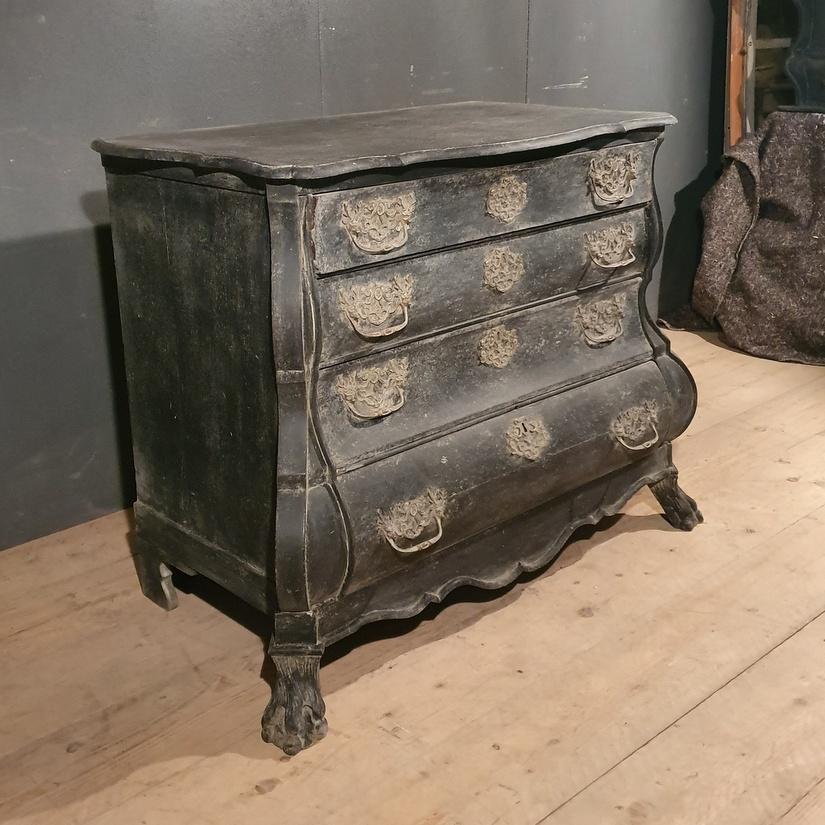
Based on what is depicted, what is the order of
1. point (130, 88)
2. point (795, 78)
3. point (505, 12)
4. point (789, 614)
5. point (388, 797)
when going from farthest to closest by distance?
point (795, 78) < point (505, 12) < point (130, 88) < point (789, 614) < point (388, 797)

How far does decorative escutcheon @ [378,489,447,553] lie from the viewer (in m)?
1.70

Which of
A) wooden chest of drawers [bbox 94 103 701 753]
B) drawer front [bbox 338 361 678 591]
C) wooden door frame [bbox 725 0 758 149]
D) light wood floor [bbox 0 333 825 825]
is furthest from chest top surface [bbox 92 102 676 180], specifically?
wooden door frame [bbox 725 0 758 149]

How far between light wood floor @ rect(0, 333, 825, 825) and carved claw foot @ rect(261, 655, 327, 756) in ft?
0.09

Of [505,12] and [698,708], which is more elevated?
[505,12]

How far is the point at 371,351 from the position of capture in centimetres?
166

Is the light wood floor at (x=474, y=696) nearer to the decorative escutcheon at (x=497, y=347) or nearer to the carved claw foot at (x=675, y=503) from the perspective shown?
the carved claw foot at (x=675, y=503)

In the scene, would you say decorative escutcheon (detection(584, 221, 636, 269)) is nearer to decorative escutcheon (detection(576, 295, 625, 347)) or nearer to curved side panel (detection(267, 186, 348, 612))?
decorative escutcheon (detection(576, 295, 625, 347))

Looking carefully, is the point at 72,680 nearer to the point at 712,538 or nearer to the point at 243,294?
the point at 243,294

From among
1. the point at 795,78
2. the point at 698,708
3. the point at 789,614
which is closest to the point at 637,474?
the point at 789,614

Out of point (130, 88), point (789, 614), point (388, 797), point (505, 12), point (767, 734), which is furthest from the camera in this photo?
point (505, 12)

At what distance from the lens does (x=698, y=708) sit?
173 centimetres

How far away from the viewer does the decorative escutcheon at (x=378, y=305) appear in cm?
160

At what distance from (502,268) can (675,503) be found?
0.79m

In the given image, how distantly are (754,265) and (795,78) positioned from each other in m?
0.61
